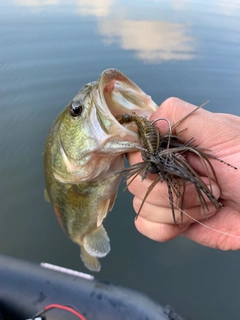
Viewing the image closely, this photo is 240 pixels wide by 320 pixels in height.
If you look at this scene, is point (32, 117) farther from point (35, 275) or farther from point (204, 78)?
point (204, 78)

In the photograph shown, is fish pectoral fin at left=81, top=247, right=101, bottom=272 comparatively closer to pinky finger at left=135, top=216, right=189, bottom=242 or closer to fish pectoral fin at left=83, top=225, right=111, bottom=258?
fish pectoral fin at left=83, top=225, right=111, bottom=258

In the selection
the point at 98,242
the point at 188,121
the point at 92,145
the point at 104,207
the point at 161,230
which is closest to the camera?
the point at 188,121

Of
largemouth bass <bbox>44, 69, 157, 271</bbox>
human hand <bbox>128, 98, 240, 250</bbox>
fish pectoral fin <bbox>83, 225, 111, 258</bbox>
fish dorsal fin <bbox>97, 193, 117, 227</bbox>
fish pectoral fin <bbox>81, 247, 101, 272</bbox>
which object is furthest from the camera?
fish pectoral fin <bbox>81, 247, 101, 272</bbox>

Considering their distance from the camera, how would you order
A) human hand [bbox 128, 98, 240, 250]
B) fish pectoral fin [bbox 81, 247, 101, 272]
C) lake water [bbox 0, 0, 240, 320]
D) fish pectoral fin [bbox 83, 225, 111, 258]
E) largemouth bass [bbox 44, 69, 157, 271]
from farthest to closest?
lake water [bbox 0, 0, 240, 320]
fish pectoral fin [bbox 81, 247, 101, 272]
fish pectoral fin [bbox 83, 225, 111, 258]
largemouth bass [bbox 44, 69, 157, 271]
human hand [bbox 128, 98, 240, 250]

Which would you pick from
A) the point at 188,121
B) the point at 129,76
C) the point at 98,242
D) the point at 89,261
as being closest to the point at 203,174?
Result: the point at 188,121

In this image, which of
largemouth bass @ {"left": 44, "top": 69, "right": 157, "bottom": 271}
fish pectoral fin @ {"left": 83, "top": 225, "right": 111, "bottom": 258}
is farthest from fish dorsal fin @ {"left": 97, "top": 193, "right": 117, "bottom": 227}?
fish pectoral fin @ {"left": 83, "top": 225, "right": 111, "bottom": 258}

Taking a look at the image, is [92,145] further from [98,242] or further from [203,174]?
[98,242]
